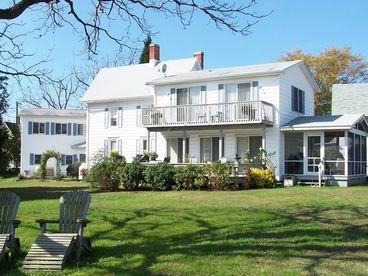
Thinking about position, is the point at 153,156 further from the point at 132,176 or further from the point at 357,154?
the point at 357,154

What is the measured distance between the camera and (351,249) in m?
8.16

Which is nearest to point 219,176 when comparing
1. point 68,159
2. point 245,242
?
point 245,242

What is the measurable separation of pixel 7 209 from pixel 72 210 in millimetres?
1179

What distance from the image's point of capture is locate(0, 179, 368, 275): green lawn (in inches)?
286

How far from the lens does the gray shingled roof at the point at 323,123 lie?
955 inches

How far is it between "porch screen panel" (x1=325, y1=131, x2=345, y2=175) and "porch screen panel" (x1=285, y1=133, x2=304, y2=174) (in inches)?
55.5

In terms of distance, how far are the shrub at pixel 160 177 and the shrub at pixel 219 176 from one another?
67.8 inches

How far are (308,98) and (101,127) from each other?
14.2 m

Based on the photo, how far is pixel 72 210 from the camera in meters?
8.87

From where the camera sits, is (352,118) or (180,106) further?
(180,106)

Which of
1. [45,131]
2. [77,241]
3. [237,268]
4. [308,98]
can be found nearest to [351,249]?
[237,268]

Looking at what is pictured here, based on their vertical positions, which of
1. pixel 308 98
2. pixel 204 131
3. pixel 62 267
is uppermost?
pixel 308 98

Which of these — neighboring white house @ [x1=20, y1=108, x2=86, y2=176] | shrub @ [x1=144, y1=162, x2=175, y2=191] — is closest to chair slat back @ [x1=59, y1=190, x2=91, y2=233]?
shrub @ [x1=144, y1=162, x2=175, y2=191]

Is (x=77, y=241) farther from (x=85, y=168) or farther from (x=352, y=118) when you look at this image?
(x=85, y=168)
